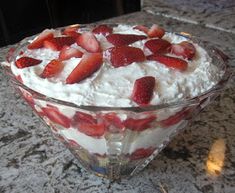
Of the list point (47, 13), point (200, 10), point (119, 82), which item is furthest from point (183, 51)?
point (47, 13)

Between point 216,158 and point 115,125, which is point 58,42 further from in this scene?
point 216,158

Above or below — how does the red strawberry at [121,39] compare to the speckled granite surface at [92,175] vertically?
above

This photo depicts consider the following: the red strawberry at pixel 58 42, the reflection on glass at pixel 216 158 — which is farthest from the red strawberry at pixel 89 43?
the reflection on glass at pixel 216 158

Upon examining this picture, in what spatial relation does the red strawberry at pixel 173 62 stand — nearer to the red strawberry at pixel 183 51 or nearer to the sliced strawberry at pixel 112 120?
the red strawberry at pixel 183 51

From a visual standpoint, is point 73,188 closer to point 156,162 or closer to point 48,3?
point 156,162

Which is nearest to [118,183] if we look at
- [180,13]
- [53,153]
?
[53,153]

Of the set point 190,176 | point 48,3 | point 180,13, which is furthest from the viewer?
point 48,3

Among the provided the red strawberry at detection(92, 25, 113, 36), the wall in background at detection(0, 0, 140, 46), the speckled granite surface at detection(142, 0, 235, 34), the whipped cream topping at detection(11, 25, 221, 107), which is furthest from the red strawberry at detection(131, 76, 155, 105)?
the wall in background at detection(0, 0, 140, 46)
